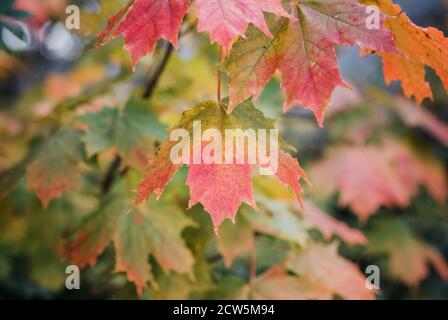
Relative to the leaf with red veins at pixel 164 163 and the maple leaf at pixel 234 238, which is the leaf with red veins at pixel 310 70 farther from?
the maple leaf at pixel 234 238

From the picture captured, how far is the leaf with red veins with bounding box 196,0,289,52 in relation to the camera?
823 mm

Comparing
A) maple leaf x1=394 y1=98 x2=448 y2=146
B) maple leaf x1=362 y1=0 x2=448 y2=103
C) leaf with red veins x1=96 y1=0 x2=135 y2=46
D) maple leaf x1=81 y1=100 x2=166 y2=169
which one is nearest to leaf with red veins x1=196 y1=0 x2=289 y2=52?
leaf with red veins x1=96 y1=0 x2=135 y2=46

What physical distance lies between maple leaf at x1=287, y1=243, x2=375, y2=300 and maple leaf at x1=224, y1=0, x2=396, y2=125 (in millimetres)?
765

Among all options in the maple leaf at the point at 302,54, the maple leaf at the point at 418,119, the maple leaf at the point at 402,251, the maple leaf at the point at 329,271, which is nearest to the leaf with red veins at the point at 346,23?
the maple leaf at the point at 302,54

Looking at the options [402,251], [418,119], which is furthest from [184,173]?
[402,251]

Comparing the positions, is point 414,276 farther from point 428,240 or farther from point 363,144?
point 363,144

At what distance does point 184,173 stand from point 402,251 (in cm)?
196

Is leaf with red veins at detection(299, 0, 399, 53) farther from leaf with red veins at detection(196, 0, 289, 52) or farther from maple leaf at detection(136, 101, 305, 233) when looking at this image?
maple leaf at detection(136, 101, 305, 233)

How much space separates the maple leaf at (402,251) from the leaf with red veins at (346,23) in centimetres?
225

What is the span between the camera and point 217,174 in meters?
0.92

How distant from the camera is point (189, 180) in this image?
916 millimetres

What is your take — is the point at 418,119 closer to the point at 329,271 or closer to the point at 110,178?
the point at 329,271

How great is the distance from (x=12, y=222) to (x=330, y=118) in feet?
6.76

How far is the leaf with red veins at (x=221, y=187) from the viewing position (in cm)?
90
